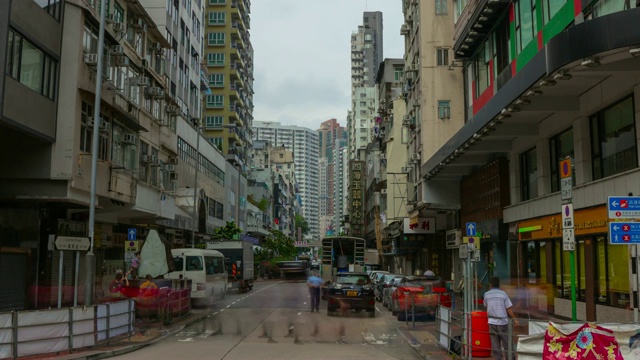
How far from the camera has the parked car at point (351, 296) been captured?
78.2 feet

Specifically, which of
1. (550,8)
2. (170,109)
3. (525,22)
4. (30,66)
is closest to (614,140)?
(550,8)

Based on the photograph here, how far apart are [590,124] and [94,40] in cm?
1798

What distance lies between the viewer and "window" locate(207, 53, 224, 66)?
8338 centimetres

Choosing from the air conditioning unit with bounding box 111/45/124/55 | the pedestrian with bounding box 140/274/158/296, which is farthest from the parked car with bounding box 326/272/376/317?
the air conditioning unit with bounding box 111/45/124/55

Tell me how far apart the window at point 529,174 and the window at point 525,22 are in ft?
14.4

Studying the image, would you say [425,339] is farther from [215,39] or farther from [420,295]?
[215,39]

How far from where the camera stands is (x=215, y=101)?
271ft

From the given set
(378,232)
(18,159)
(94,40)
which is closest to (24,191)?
(18,159)

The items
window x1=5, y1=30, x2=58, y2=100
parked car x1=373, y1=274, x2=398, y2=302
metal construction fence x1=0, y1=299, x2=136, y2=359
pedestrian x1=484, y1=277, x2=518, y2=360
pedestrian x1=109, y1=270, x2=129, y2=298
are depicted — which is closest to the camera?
pedestrian x1=484, y1=277, x2=518, y2=360

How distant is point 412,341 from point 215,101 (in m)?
69.9

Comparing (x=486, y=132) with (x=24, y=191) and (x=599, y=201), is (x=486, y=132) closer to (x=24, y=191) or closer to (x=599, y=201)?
(x=599, y=201)

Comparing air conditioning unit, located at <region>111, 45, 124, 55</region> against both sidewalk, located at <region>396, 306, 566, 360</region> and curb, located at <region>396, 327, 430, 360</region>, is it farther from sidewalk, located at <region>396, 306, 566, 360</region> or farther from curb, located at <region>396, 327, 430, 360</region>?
curb, located at <region>396, 327, 430, 360</region>

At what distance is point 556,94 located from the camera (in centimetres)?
1858

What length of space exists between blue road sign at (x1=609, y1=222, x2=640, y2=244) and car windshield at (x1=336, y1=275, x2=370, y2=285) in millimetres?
15516
